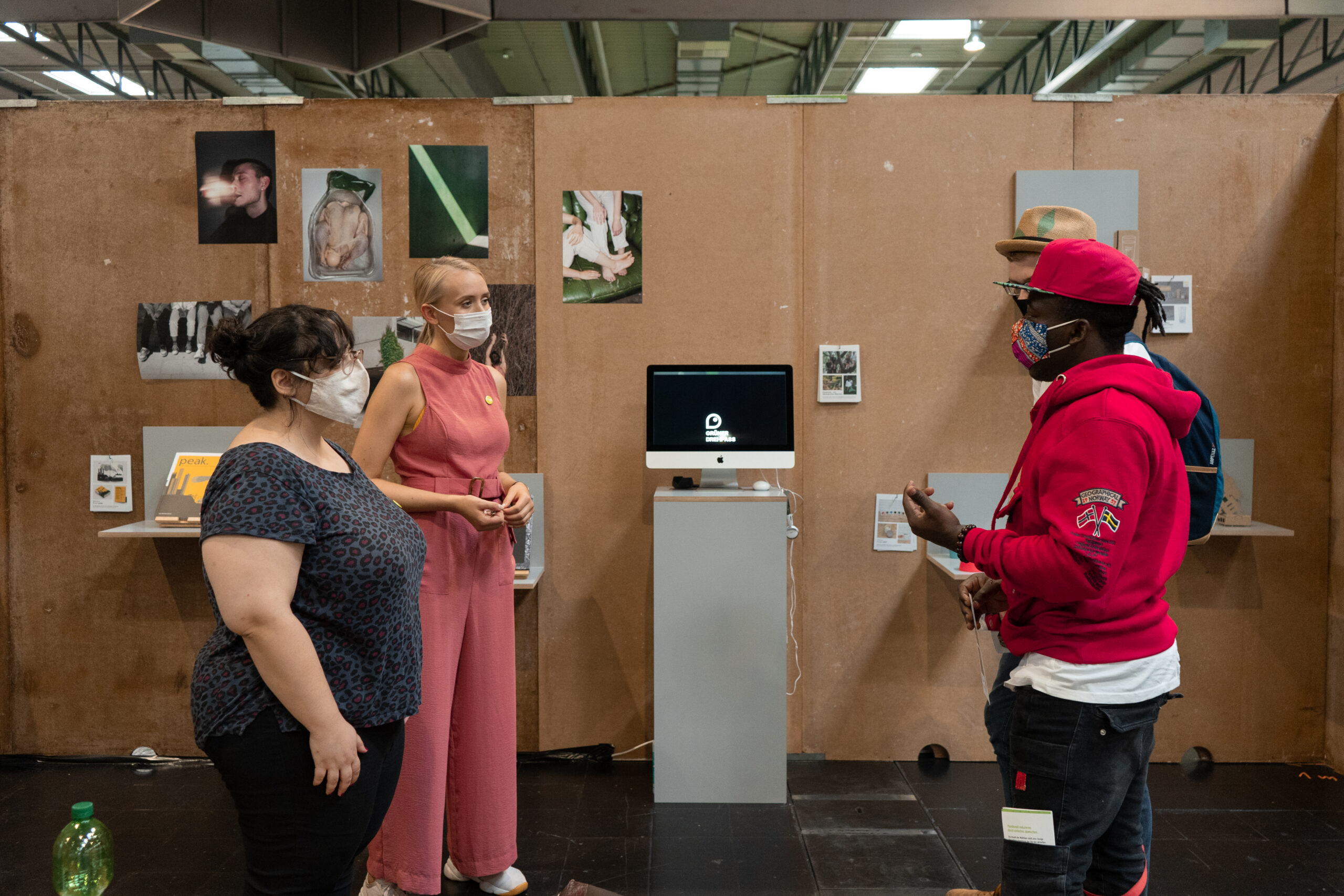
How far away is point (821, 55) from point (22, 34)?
18.8ft

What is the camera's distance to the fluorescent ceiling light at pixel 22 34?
6.20 m

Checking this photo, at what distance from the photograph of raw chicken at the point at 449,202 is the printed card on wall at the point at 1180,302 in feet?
8.24

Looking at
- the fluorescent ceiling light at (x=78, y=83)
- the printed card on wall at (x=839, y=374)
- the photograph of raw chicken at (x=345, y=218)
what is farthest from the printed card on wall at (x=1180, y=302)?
the fluorescent ceiling light at (x=78, y=83)

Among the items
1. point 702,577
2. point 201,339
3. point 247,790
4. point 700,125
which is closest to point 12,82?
point 201,339

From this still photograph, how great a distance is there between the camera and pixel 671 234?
10.8 feet

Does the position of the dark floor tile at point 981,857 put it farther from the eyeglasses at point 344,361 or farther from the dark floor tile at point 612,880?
the eyeglasses at point 344,361

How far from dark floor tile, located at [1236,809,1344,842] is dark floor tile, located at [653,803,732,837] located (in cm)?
167

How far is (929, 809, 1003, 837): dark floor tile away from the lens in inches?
109

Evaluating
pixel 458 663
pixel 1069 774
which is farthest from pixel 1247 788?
pixel 458 663

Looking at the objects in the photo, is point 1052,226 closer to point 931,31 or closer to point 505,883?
point 505,883

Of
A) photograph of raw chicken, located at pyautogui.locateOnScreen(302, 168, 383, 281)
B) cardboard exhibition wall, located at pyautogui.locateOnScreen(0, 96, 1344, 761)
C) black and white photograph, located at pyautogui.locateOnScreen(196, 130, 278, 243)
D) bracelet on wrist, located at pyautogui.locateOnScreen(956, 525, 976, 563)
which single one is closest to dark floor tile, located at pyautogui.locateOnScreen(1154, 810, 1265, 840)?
cardboard exhibition wall, located at pyautogui.locateOnScreen(0, 96, 1344, 761)

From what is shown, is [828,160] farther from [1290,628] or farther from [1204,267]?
[1290,628]

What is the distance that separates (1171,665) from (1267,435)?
230 centimetres

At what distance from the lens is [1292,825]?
280 centimetres
